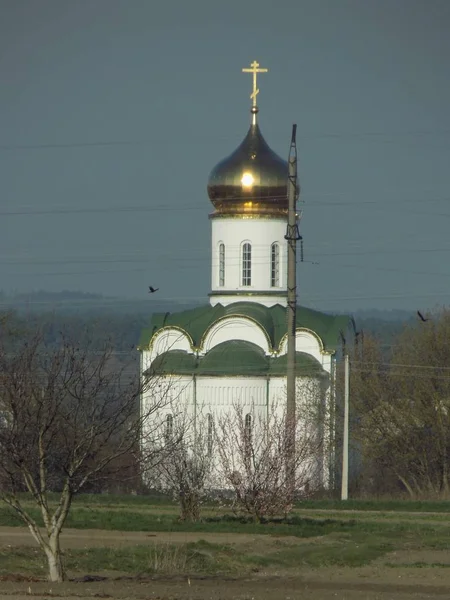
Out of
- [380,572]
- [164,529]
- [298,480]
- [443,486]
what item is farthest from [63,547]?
[443,486]

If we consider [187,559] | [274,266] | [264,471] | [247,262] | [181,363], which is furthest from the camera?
[274,266]

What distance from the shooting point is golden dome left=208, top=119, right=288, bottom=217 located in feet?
140

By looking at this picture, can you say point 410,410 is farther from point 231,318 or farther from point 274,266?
point 274,266

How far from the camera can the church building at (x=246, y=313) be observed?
135ft

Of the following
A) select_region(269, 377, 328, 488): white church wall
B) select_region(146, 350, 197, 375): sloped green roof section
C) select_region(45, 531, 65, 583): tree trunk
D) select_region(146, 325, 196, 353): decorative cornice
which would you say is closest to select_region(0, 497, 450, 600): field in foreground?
select_region(45, 531, 65, 583): tree trunk

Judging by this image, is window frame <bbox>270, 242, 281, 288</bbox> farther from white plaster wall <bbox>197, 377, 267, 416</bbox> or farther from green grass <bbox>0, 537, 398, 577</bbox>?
green grass <bbox>0, 537, 398, 577</bbox>

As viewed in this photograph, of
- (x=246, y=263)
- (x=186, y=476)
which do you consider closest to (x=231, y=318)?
(x=246, y=263)

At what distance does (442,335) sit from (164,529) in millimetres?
18331

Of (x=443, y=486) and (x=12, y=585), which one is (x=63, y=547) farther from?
(x=443, y=486)

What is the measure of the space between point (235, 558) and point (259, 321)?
20.4m

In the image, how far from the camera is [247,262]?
42.9m

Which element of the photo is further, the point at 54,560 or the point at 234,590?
the point at 234,590

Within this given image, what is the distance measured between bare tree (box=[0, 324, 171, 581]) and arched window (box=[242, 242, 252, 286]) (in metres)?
24.2

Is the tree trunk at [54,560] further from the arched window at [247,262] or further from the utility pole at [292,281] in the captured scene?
the arched window at [247,262]
